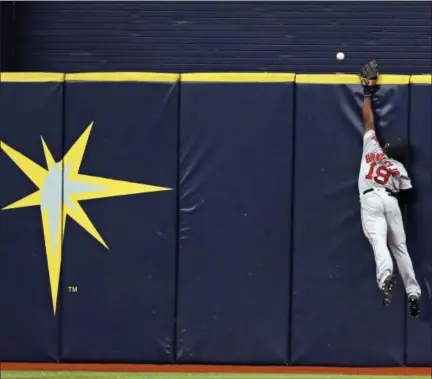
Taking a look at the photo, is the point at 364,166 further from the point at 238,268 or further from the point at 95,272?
the point at 95,272

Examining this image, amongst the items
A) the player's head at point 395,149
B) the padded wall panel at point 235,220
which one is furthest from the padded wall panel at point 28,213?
the player's head at point 395,149

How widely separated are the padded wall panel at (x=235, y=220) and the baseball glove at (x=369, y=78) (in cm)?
72

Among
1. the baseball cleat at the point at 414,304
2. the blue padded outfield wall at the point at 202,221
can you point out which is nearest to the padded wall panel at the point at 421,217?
the blue padded outfield wall at the point at 202,221

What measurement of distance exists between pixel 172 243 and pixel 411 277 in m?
2.19

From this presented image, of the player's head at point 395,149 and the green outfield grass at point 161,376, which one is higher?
the player's head at point 395,149

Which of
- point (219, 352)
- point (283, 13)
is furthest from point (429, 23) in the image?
point (219, 352)

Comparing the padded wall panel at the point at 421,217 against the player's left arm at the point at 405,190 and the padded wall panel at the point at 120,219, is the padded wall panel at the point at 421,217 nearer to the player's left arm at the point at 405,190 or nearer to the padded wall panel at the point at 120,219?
the player's left arm at the point at 405,190

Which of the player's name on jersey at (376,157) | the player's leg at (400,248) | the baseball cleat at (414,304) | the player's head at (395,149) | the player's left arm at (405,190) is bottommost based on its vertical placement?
the baseball cleat at (414,304)

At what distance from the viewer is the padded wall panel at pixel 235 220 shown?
946 cm

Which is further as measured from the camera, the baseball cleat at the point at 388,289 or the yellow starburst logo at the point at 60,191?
the yellow starburst logo at the point at 60,191

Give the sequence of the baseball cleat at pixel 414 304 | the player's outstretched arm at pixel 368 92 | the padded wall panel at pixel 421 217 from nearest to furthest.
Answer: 1. the baseball cleat at pixel 414 304
2. the player's outstretched arm at pixel 368 92
3. the padded wall panel at pixel 421 217

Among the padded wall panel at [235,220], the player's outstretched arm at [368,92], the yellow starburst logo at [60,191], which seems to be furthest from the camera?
the yellow starburst logo at [60,191]

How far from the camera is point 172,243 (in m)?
9.51

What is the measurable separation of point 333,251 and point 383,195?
721 millimetres
